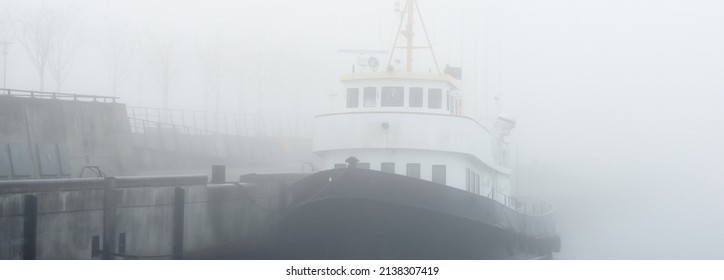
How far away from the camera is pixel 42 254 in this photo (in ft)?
32.8

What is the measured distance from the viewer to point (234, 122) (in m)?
31.3

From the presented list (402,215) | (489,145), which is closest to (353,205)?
(402,215)

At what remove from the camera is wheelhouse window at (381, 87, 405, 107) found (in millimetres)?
14938

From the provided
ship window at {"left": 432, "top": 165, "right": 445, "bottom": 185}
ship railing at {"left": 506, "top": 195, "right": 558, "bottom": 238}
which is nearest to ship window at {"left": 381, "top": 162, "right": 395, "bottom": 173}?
ship window at {"left": 432, "top": 165, "right": 445, "bottom": 185}

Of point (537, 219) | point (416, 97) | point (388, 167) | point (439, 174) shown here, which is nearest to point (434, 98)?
point (416, 97)

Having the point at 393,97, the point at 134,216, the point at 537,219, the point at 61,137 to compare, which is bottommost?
the point at 537,219

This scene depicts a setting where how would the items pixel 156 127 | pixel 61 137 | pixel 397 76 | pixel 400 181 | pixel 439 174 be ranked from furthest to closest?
1. pixel 156 127
2. pixel 61 137
3. pixel 397 76
4. pixel 439 174
5. pixel 400 181

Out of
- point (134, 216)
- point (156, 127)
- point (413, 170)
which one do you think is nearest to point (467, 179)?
point (413, 170)

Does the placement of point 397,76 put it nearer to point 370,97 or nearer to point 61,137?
point 370,97

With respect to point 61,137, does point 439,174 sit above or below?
below

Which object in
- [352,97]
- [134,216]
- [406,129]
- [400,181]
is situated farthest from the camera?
[352,97]

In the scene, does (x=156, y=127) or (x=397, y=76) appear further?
(x=156, y=127)

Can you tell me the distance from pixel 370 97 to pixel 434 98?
118 cm

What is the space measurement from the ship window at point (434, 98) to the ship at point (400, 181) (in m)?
0.02
